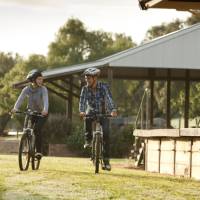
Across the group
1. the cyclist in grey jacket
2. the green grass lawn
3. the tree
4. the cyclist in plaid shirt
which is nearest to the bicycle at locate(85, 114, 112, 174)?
the cyclist in plaid shirt

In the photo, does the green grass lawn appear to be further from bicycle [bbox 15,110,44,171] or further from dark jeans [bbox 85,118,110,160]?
bicycle [bbox 15,110,44,171]

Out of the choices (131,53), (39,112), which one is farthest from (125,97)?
(39,112)

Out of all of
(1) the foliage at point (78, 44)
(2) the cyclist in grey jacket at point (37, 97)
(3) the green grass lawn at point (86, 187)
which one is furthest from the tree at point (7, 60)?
(3) the green grass lawn at point (86, 187)

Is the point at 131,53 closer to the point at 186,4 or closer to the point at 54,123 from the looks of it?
the point at 54,123

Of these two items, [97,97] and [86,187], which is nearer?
[86,187]

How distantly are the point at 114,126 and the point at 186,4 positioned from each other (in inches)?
859

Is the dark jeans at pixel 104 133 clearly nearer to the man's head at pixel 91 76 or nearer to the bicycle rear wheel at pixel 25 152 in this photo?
the man's head at pixel 91 76

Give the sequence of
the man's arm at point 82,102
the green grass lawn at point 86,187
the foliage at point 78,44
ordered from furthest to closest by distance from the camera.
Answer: the foliage at point 78,44 → the man's arm at point 82,102 → the green grass lawn at point 86,187

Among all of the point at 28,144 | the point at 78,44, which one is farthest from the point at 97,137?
the point at 78,44

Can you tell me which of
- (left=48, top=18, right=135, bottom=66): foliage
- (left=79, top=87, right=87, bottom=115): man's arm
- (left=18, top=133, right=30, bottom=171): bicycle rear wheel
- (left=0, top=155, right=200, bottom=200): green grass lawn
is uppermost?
(left=48, top=18, right=135, bottom=66): foliage

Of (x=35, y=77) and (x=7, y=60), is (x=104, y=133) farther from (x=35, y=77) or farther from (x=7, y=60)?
(x=7, y=60)

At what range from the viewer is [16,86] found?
117 ft

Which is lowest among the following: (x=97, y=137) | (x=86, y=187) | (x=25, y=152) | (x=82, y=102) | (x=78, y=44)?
(x=86, y=187)

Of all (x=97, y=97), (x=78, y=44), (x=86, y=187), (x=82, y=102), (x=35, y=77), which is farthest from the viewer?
(x=78, y=44)
